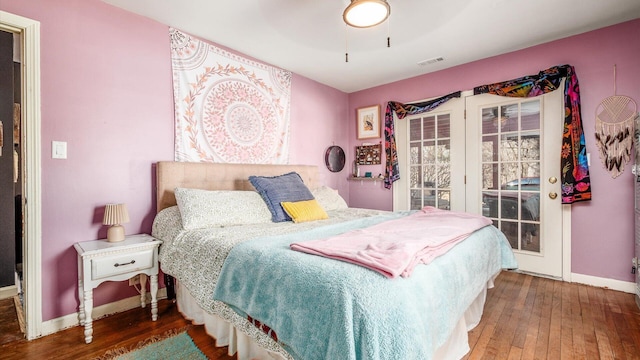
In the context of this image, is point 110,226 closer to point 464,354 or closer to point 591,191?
point 464,354

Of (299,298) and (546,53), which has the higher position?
(546,53)

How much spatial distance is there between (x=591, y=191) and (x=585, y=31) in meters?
1.46

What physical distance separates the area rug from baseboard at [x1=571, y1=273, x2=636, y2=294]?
3.28 metres

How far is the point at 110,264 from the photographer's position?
6.16ft

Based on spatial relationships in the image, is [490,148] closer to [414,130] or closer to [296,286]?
[414,130]

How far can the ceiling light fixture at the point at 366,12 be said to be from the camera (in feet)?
5.55

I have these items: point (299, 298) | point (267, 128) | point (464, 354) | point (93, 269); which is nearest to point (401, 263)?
point (299, 298)

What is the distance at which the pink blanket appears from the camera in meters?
1.18

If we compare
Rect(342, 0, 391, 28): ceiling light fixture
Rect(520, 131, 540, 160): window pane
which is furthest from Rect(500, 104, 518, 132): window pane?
Rect(342, 0, 391, 28): ceiling light fixture

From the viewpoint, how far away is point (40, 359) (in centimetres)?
167

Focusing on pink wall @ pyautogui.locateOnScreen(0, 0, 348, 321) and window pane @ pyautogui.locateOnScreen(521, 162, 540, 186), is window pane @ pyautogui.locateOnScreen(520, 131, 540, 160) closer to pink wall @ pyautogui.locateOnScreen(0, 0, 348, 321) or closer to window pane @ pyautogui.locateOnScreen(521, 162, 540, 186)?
window pane @ pyautogui.locateOnScreen(521, 162, 540, 186)

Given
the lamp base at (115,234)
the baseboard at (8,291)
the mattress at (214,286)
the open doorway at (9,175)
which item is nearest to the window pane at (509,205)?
the mattress at (214,286)

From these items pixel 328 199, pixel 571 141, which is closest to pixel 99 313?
pixel 328 199

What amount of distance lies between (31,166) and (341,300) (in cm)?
216
